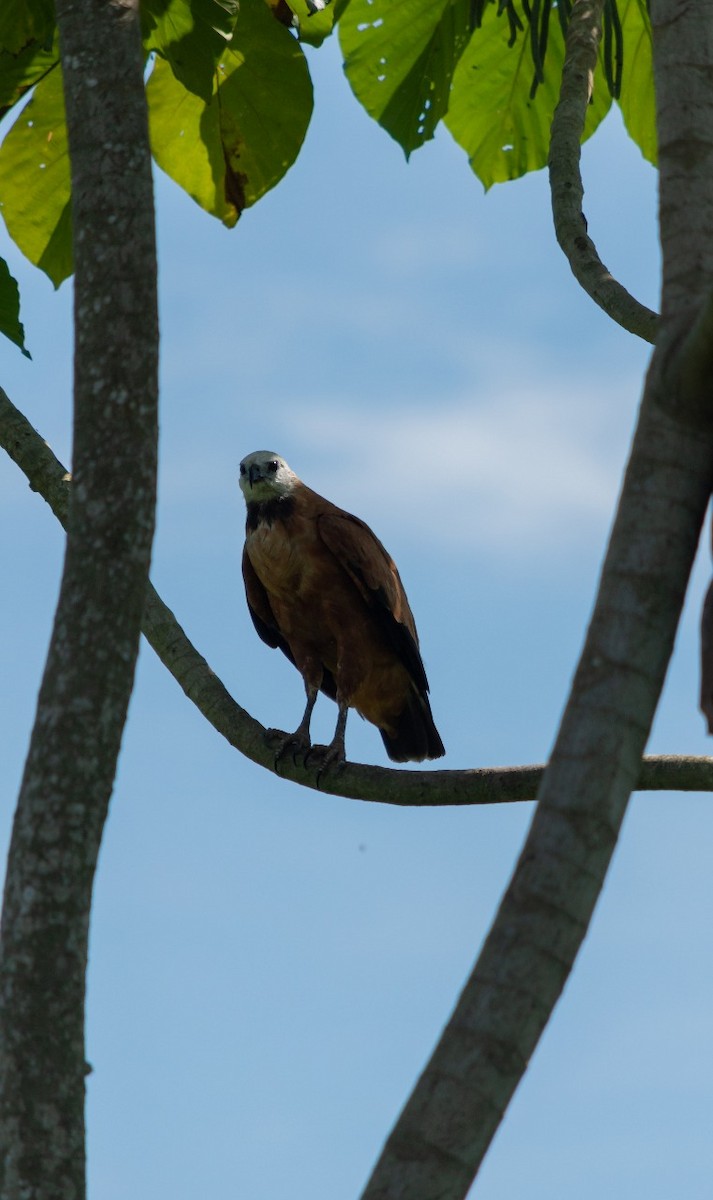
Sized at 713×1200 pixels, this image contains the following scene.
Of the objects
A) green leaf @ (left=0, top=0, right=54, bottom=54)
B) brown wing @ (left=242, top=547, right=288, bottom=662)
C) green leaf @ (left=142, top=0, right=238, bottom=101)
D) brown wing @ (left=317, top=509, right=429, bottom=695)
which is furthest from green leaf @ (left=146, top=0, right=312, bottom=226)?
brown wing @ (left=242, top=547, right=288, bottom=662)

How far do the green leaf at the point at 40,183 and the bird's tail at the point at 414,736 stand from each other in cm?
265

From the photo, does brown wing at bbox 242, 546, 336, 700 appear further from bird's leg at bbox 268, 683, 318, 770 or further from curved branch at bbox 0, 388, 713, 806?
curved branch at bbox 0, 388, 713, 806

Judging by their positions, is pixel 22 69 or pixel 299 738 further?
pixel 299 738

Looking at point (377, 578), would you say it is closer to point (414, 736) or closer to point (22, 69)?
point (414, 736)

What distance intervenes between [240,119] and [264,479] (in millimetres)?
2411

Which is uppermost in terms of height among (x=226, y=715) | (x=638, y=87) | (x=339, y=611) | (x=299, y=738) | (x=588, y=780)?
(x=638, y=87)

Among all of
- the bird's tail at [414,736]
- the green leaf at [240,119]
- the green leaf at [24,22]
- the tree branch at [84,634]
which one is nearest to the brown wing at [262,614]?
the bird's tail at [414,736]

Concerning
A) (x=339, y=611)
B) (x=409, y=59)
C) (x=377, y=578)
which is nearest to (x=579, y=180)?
(x=409, y=59)

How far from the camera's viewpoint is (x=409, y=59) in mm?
4484

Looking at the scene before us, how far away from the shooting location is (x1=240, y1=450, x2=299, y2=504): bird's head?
6520 millimetres

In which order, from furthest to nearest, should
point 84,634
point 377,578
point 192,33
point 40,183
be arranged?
point 377,578, point 40,183, point 192,33, point 84,634

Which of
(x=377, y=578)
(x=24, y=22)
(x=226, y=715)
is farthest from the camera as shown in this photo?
(x=377, y=578)

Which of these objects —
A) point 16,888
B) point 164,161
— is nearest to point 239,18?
point 164,161

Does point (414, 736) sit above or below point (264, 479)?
below
